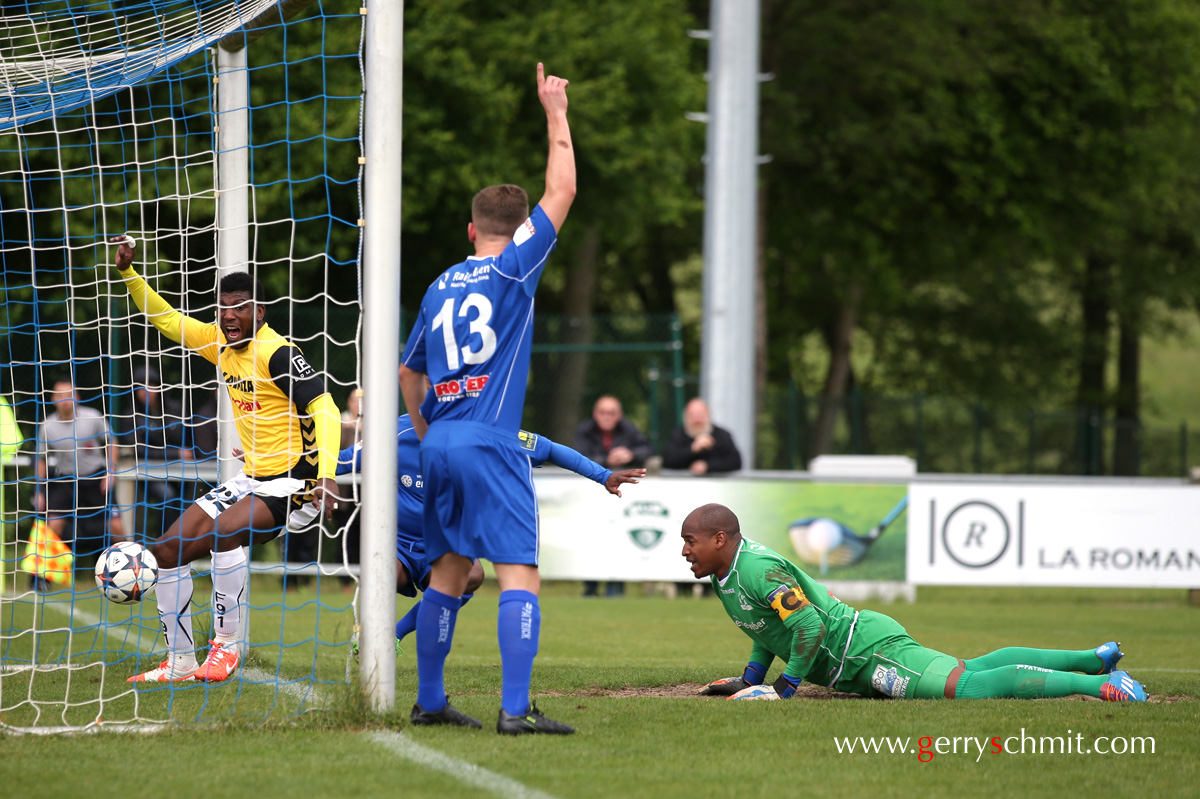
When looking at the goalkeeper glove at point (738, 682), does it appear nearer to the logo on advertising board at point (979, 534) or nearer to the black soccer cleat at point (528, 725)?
the black soccer cleat at point (528, 725)

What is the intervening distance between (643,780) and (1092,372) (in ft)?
103

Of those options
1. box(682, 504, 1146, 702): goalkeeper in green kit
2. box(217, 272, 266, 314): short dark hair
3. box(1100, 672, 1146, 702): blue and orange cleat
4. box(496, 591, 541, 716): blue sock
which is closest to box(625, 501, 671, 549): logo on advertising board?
box(682, 504, 1146, 702): goalkeeper in green kit

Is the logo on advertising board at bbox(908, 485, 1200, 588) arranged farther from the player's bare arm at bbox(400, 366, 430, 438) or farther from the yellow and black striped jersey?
the player's bare arm at bbox(400, 366, 430, 438)

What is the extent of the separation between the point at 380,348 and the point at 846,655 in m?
2.59

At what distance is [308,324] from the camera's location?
16.5 m

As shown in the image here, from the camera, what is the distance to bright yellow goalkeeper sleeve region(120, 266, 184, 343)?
6.55 metres

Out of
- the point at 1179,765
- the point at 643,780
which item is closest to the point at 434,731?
the point at 643,780

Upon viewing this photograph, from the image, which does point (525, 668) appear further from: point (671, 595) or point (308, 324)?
point (308, 324)

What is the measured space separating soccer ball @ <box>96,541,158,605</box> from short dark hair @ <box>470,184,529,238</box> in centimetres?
239

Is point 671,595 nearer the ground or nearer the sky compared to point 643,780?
nearer the ground

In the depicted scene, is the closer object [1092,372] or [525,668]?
[525,668]

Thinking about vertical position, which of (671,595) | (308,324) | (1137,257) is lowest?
(671,595)

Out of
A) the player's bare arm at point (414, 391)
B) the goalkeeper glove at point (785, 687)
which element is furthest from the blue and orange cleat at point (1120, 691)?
the player's bare arm at point (414, 391)

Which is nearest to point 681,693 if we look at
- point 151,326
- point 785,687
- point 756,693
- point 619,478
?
point 756,693
